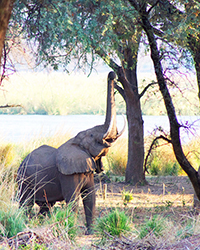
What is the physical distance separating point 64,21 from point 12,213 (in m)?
2.42

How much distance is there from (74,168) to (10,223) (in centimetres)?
112

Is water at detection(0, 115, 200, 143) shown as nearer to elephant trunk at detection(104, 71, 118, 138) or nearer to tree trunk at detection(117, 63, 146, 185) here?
tree trunk at detection(117, 63, 146, 185)

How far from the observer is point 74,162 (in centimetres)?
447

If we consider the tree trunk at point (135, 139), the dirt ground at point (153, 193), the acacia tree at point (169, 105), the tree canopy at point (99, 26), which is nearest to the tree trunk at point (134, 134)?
the tree trunk at point (135, 139)

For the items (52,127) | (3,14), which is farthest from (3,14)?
(52,127)

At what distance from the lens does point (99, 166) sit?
4.95 meters

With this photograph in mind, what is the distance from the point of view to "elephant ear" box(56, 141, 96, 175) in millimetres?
4457

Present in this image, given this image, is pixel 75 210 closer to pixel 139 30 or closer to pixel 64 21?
pixel 64 21

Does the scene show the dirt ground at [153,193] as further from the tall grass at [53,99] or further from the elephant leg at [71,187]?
the tall grass at [53,99]

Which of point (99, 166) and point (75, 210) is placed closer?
point (75, 210)

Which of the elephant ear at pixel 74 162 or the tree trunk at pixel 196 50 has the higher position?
the tree trunk at pixel 196 50


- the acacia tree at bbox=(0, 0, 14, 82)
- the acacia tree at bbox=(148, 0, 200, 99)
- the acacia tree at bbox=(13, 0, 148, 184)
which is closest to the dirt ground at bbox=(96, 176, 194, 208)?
the acacia tree at bbox=(13, 0, 148, 184)

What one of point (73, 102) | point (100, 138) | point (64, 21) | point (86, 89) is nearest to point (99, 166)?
point (100, 138)

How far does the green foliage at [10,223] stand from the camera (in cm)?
349
